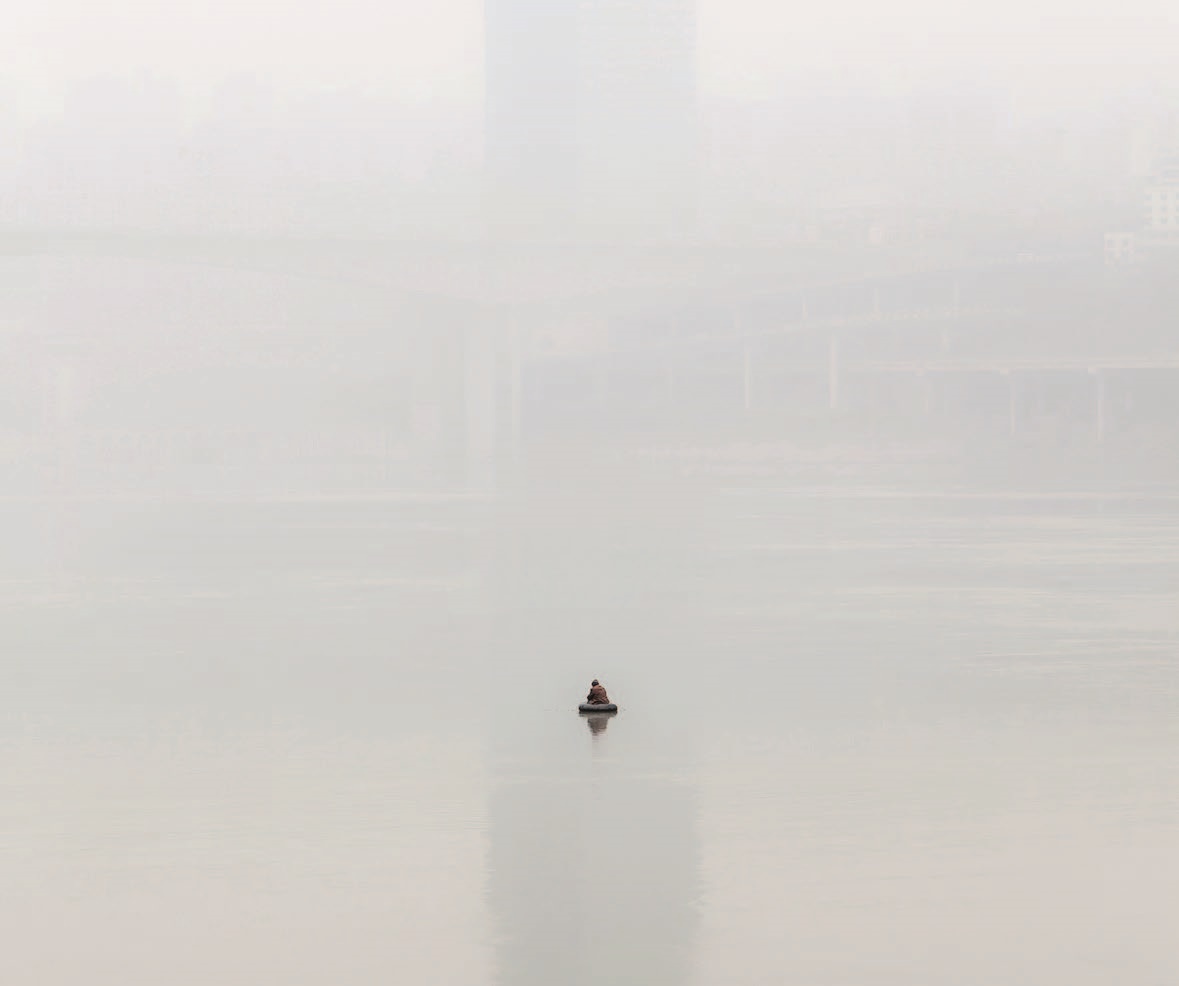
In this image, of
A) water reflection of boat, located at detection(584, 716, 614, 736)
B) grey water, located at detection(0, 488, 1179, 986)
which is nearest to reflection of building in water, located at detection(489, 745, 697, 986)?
grey water, located at detection(0, 488, 1179, 986)

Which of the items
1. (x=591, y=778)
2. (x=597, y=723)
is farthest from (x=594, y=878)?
(x=597, y=723)

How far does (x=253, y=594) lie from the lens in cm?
2922

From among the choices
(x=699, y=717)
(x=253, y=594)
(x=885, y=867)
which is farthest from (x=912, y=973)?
(x=253, y=594)

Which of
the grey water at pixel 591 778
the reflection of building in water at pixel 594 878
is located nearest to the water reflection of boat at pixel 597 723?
the grey water at pixel 591 778

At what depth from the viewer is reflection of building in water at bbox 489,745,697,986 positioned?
1024cm

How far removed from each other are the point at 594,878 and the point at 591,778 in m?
2.99

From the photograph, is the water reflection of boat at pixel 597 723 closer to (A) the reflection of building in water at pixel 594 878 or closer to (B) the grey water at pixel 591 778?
(B) the grey water at pixel 591 778

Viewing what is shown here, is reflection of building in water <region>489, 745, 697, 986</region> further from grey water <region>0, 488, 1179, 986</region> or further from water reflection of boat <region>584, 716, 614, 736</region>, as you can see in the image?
water reflection of boat <region>584, 716, 614, 736</region>

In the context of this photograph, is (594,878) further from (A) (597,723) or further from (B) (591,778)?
(A) (597,723)

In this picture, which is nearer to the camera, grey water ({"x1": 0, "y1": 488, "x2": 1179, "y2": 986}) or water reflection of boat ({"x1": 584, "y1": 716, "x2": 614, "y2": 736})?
grey water ({"x1": 0, "y1": 488, "x2": 1179, "y2": 986})

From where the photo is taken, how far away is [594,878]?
11.9 metres

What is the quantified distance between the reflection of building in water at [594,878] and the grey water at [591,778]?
0.03 meters

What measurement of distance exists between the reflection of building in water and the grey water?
32 mm

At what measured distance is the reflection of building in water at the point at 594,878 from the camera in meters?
10.2
